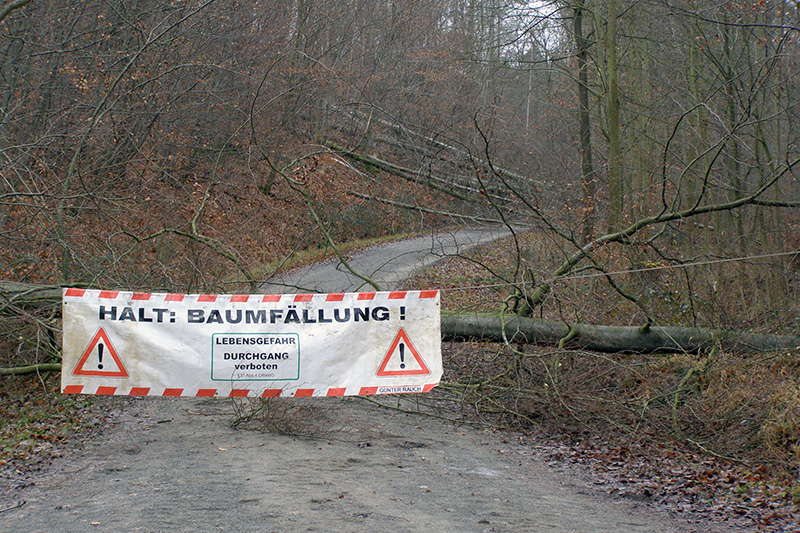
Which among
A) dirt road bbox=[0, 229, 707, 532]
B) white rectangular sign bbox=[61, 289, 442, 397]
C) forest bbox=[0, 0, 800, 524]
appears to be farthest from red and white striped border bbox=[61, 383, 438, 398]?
forest bbox=[0, 0, 800, 524]

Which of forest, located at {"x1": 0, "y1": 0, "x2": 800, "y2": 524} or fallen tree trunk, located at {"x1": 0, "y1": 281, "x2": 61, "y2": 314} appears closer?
fallen tree trunk, located at {"x1": 0, "y1": 281, "x2": 61, "y2": 314}

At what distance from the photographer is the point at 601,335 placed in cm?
863

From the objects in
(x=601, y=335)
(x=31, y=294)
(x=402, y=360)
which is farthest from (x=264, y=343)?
(x=601, y=335)

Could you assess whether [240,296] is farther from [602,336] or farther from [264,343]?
[602,336]

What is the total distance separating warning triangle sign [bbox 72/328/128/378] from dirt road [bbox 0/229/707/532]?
805 millimetres

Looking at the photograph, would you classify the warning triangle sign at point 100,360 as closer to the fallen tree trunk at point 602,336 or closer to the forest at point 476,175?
the forest at point 476,175

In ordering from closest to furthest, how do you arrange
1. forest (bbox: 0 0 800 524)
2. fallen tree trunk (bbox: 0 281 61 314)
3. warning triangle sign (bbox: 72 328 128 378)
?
warning triangle sign (bbox: 72 328 128 378) < fallen tree trunk (bbox: 0 281 61 314) < forest (bbox: 0 0 800 524)

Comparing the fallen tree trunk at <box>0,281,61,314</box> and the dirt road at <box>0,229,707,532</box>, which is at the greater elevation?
the fallen tree trunk at <box>0,281,61,314</box>

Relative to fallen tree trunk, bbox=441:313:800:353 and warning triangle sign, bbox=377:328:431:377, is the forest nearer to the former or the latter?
fallen tree trunk, bbox=441:313:800:353

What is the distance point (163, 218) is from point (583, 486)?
950 centimetres

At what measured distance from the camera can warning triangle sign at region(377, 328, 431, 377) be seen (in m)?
6.83

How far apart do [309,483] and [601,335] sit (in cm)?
429

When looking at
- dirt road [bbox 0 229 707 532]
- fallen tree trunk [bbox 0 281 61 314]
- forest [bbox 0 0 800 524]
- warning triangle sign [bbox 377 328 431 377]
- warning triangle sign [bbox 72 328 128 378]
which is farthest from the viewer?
forest [bbox 0 0 800 524]

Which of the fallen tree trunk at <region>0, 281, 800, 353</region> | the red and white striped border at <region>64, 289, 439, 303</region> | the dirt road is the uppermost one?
the red and white striped border at <region>64, 289, 439, 303</region>
